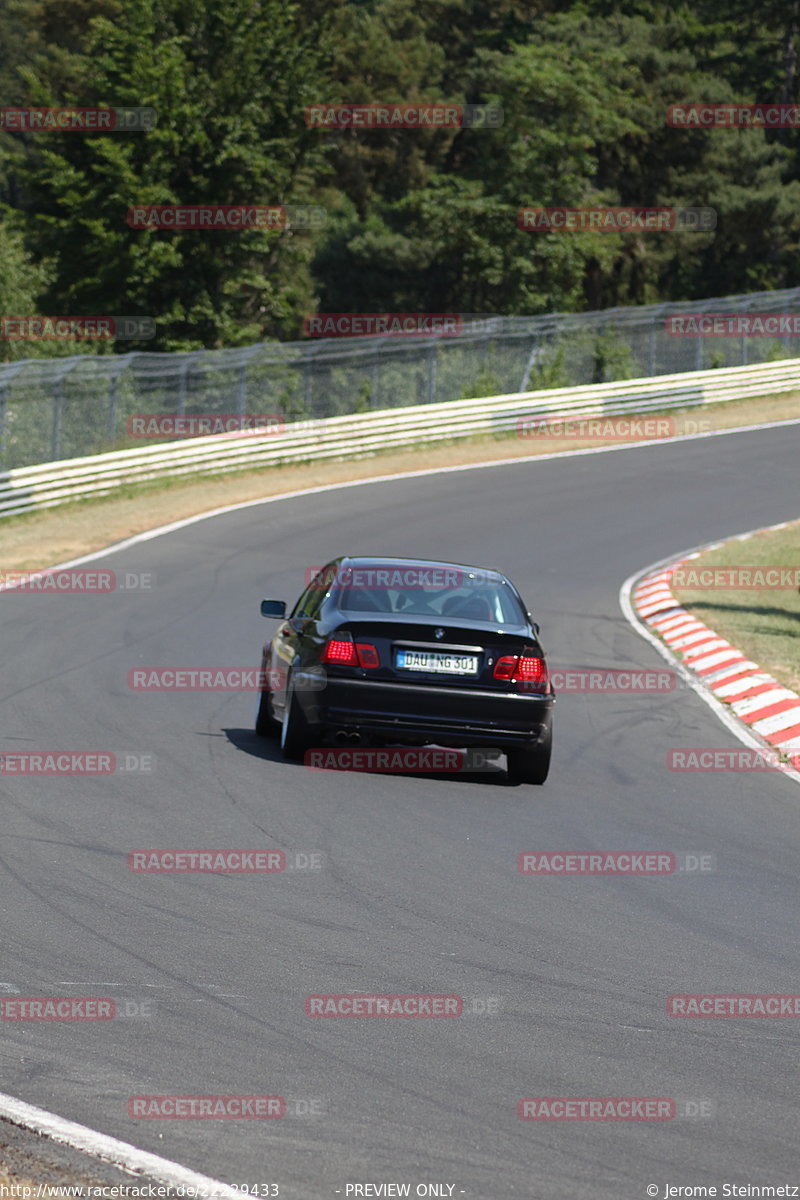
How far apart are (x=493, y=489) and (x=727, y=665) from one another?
550 inches

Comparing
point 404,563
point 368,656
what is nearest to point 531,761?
point 368,656

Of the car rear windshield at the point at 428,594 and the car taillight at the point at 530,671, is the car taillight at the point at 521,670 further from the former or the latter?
the car rear windshield at the point at 428,594

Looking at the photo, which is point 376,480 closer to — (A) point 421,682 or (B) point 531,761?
(B) point 531,761

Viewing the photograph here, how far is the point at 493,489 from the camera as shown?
100 feet

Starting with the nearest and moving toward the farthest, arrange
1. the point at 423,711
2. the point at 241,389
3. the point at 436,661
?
the point at 423,711, the point at 436,661, the point at 241,389

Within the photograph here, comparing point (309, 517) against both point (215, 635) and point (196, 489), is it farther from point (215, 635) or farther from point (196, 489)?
point (215, 635)

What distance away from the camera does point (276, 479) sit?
3156 centimetres

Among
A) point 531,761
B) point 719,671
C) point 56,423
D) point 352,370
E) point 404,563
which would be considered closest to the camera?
point 531,761

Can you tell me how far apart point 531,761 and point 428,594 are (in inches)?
56.3

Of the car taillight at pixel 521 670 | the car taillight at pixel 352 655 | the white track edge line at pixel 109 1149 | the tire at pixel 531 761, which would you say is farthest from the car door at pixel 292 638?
the white track edge line at pixel 109 1149

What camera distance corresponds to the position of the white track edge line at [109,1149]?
4535 mm

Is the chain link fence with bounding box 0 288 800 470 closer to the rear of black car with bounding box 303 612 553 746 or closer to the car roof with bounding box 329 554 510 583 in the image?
the car roof with bounding box 329 554 510 583

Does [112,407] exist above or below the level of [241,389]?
below

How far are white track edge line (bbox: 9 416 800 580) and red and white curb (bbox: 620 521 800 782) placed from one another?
7.77 metres
